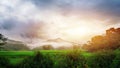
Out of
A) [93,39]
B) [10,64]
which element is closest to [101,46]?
[93,39]

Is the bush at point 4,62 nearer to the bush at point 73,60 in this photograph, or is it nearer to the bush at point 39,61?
the bush at point 39,61

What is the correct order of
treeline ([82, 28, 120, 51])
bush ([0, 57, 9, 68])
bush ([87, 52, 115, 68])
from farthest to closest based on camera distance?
treeline ([82, 28, 120, 51]) < bush ([87, 52, 115, 68]) < bush ([0, 57, 9, 68])

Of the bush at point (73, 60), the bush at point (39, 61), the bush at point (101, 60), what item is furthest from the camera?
the bush at point (101, 60)

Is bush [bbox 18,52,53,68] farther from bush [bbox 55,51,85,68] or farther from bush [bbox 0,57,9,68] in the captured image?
bush [bbox 0,57,9,68]

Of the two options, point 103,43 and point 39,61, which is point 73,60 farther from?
point 103,43

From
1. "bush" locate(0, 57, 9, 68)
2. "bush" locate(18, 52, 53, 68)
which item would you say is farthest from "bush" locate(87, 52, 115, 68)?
"bush" locate(0, 57, 9, 68)

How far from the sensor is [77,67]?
20750mm

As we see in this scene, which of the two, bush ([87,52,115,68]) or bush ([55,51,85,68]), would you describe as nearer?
bush ([55,51,85,68])

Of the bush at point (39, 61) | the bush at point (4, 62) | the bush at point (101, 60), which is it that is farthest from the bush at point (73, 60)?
the bush at point (4, 62)

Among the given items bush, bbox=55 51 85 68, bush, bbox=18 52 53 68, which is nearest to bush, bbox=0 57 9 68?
bush, bbox=18 52 53 68

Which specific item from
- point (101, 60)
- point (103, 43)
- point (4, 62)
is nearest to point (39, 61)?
point (4, 62)

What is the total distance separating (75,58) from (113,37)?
16.3m

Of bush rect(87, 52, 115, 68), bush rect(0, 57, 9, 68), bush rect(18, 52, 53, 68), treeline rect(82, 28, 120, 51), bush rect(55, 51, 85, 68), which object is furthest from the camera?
treeline rect(82, 28, 120, 51)

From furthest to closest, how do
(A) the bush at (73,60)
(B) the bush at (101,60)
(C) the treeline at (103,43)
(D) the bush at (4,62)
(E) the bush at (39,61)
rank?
1. (C) the treeline at (103,43)
2. (B) the bush at (101,60)
3. (A) the bush at (73,60)
4. (E) the bush at (39,61)
5. (D) the bush at (4,62)
